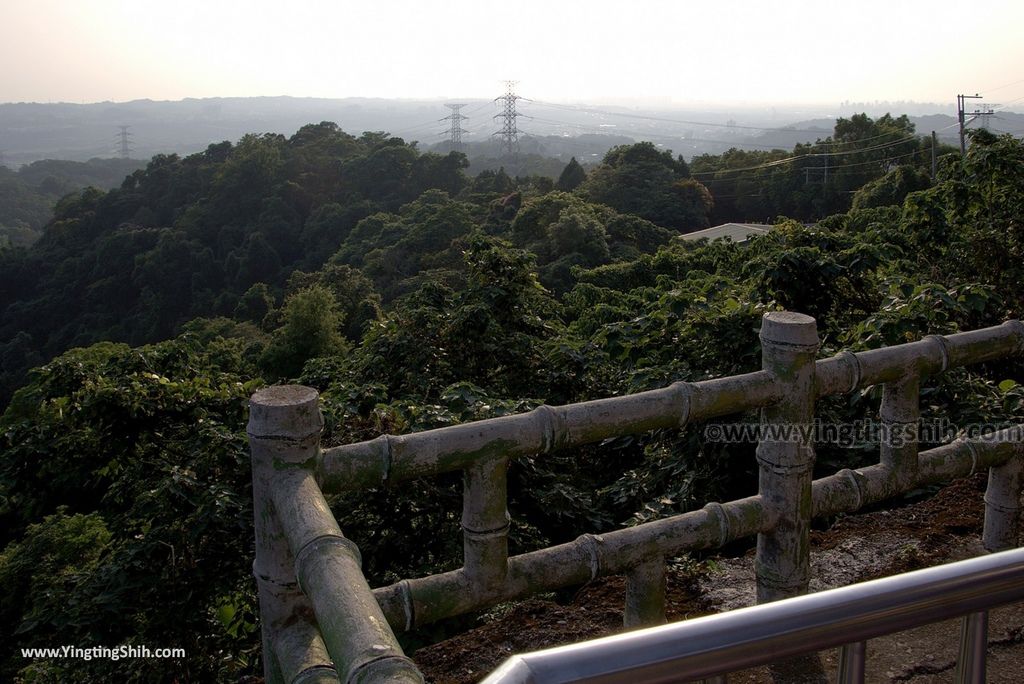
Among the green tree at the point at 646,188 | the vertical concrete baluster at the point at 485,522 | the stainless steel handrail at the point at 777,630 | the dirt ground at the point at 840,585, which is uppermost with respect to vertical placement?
the green tree at the point at 646,188

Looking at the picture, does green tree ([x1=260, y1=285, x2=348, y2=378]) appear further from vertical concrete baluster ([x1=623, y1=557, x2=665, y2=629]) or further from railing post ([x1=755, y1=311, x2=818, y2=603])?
railing post ([x1=755, y1=311, x2=818, y2=603])

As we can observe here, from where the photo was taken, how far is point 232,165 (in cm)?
4656

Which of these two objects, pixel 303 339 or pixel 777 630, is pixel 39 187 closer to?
pixel 303 339

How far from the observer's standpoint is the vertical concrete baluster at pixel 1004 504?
294 cm

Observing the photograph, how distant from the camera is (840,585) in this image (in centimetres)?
288

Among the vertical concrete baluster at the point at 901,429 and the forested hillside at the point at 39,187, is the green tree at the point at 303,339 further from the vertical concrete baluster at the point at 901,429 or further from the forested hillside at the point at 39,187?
the forested hillside at the point at 39,187

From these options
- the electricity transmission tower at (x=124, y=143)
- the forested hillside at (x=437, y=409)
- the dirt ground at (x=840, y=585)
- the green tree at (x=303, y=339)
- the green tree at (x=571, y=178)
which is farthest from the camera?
the electricity transmission tower at (x=124, y=143)

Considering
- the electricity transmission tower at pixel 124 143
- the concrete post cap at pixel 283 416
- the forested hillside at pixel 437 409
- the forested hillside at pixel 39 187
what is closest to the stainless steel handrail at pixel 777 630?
the concrete post cap at pixel 283 416

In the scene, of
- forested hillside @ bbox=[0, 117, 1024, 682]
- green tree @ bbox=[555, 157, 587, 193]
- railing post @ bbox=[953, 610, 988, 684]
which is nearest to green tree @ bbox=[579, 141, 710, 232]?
green tree @ bbox=[555, 157, 587, 193]

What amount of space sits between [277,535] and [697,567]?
1775 millimetres

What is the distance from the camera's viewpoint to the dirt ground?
2355 millimetres

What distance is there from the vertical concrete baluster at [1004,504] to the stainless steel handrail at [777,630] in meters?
2.24

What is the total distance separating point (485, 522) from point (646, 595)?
0.61m

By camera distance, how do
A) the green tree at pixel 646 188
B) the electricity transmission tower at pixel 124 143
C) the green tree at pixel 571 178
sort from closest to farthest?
the green tree at pixel 646 188, the green tree at pixel 571 178, the electricity transmission tower at pixel 124 143
